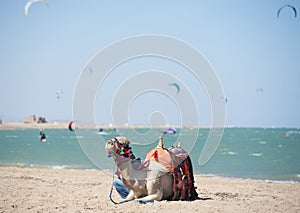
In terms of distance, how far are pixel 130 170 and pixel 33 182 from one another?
4805mm

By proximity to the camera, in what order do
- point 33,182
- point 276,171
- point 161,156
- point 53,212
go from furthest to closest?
1. point 276,171
2. point 33,182
3. point 161,156
4. point 53,212

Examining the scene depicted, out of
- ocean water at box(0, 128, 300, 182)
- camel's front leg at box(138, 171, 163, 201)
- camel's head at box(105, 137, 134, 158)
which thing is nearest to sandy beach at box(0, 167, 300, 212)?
camel's front leg at box(138, 171, 163, 201)

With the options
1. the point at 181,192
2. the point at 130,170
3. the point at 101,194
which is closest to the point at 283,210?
the point at 181,192

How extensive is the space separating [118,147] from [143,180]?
0.86 metres

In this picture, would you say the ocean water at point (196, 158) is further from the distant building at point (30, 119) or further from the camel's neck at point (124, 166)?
the distant building at point (30, 119)

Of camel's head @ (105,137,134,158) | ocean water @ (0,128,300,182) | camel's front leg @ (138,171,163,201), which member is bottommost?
ocean water @ (0,128,300,182)

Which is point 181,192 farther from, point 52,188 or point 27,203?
point 52,188

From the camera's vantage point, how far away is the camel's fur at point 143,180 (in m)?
7.55

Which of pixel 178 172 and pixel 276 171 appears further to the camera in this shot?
pixel 276 171

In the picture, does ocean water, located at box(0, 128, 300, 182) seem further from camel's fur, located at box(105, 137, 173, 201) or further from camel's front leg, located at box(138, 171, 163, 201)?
camel's front leg, located at box(138, 171, 163, 201)

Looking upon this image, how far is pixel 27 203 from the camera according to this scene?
26.4 feet

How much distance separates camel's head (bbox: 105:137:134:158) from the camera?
7379 mm

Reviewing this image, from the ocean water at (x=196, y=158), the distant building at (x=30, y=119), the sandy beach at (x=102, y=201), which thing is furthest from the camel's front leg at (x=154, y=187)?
the distant building at (x=30, y=119)

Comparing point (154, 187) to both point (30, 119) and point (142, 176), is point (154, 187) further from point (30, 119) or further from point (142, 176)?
point (30, 119)
